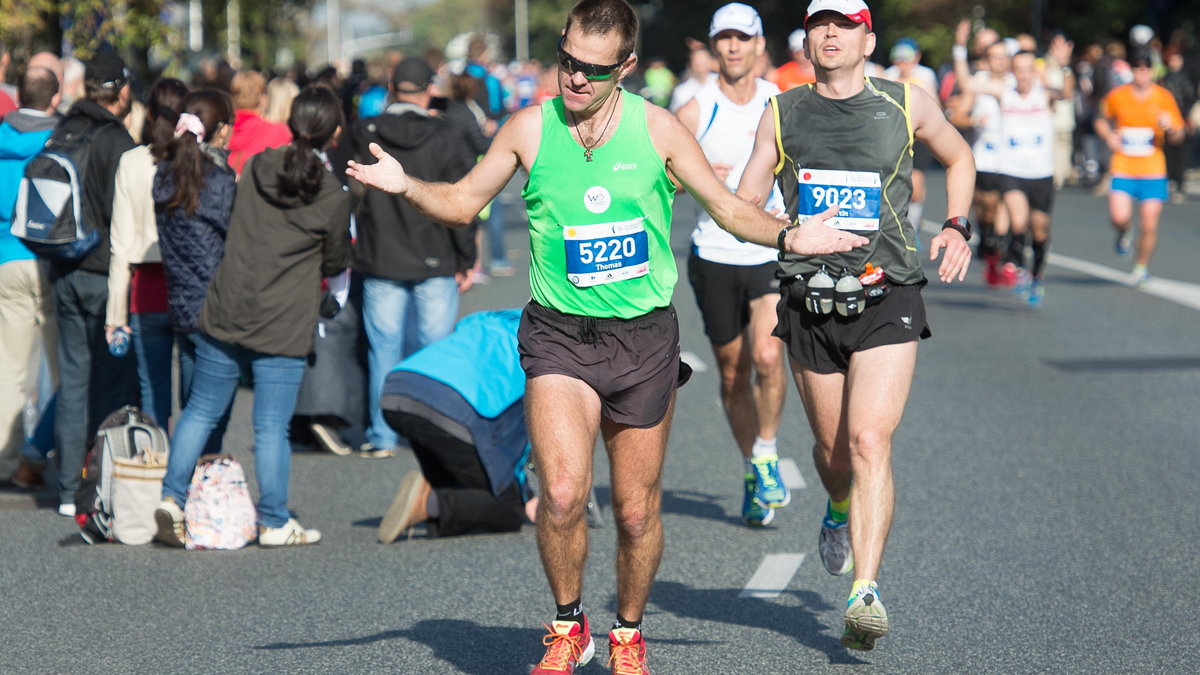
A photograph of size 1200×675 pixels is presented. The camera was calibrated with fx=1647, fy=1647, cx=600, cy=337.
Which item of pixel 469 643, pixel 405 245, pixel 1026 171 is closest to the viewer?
pixel 469 643

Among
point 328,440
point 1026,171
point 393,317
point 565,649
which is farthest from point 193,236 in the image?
point 1026,171

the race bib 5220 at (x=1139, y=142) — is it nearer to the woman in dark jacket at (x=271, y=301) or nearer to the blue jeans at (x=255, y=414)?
the woman in dark jacket at (x=271, y=301)

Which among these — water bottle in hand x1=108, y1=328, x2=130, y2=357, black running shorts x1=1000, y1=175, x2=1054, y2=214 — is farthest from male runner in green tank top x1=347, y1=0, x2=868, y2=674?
black running shorts x1=1000, y1=175, x2=1054, y2=214

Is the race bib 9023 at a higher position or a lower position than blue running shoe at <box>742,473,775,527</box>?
higher

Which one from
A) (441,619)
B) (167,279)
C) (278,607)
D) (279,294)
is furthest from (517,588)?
(167,279)

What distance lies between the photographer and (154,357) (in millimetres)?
7574

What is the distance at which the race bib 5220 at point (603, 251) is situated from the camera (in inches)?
188

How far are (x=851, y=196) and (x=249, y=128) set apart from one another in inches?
189

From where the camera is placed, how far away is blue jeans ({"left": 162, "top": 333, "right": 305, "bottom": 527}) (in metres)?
6.98

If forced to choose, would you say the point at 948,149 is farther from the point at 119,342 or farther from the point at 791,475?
the point at 119,342

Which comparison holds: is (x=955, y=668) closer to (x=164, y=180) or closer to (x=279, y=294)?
(x=279, y=294)

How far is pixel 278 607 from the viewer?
6.05 m

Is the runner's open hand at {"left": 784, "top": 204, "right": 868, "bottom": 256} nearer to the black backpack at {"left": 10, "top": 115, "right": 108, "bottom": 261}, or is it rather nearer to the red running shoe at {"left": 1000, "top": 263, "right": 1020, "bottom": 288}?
the black backpack at {"left": 10, "top": 115, "right": 108, "bottom": 261}

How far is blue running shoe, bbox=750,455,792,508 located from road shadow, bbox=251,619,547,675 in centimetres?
182
